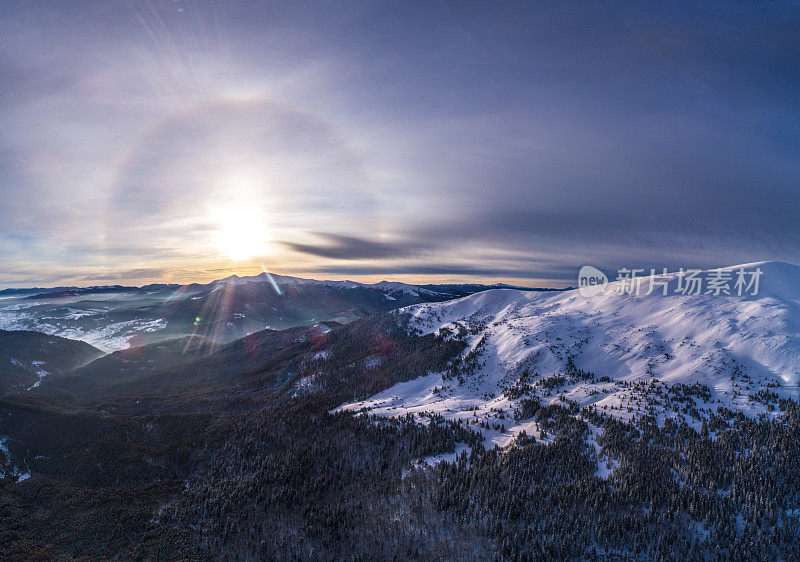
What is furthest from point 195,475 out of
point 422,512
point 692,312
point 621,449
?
point 692,312

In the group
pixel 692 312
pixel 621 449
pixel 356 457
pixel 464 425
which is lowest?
pixel 356 457

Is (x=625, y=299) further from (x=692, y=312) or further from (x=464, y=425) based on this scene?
(x=464, y=425)

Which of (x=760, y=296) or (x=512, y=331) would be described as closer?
(x=760, y=296)

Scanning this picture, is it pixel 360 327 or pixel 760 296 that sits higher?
pixel 760 296

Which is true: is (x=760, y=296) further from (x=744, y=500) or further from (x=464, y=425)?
(x=464, y=425)

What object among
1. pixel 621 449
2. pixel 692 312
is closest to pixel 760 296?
pixel 692 312

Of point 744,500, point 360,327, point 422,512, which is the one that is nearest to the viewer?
point 744,500

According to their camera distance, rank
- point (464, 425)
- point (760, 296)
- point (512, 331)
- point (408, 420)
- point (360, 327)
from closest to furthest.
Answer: point (464, 425) < point (408, 420) < point (760, 296) < point (512, 331) < point (360, 327)
